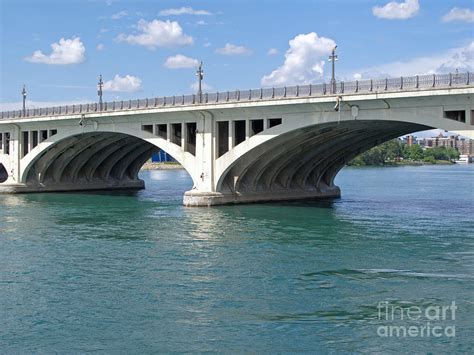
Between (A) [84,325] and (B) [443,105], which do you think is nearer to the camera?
(A) [84,325]

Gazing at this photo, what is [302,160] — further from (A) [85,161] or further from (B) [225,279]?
(B) [225,279]

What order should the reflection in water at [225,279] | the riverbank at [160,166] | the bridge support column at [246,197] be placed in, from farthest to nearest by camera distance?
the riverbank at [160,166], the bridge support column at [246,197], the reflection in water at [225,279]

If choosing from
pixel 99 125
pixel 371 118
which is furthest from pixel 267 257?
pixel 99 125

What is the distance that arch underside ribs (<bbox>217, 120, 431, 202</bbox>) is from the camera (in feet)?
179

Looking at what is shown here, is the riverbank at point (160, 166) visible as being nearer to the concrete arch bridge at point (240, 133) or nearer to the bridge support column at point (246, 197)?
the concrete arch bridge at point (240, 133)

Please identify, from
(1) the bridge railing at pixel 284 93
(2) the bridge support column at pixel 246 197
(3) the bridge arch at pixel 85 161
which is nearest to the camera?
(1) the bridge railing at pixel 284 93

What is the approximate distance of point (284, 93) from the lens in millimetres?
52281

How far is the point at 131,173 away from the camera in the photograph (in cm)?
8819

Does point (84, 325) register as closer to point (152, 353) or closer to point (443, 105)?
point (152, 353)

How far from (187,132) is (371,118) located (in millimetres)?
19168

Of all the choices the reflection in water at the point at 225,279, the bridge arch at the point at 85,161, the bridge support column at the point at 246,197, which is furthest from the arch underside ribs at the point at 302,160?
the bridge arch at the point at 85,161

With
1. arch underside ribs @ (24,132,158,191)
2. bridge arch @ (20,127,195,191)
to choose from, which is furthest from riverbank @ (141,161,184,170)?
bridge arch @ (20,127,195,191)

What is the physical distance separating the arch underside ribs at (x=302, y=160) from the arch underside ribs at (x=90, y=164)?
19.0 metres

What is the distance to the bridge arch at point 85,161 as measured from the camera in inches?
3009
